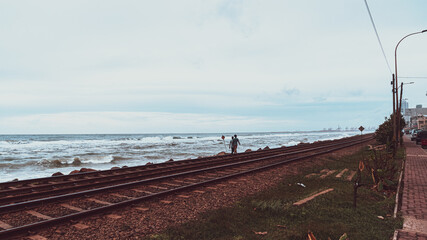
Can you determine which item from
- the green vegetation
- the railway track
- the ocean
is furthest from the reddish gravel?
the ocean

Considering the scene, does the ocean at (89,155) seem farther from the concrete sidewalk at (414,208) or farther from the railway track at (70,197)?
the concrete sidewalk at (414,208)

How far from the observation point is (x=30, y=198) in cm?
844

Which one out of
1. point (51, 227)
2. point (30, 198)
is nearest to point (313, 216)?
point (51, 227)

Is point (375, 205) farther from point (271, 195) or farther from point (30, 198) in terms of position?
point (30, 198)

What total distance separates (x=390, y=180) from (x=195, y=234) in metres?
7.79

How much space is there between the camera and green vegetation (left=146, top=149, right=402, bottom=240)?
542 centimetres

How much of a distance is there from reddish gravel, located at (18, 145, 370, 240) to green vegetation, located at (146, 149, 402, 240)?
0.47m

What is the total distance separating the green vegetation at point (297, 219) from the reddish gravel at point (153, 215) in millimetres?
471

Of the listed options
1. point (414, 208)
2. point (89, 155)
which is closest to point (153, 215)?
point (414, 208)

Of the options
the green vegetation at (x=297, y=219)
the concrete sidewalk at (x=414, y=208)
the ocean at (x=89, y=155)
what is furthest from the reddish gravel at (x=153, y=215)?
the ocean at (x=89, y=155)

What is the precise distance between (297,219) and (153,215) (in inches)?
135

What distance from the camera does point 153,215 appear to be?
6668mm

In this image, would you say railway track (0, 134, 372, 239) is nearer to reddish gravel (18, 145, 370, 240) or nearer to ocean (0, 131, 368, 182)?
reddish gravel (18, 145, 370, 240)

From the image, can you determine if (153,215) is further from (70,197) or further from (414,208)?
(414,208)
